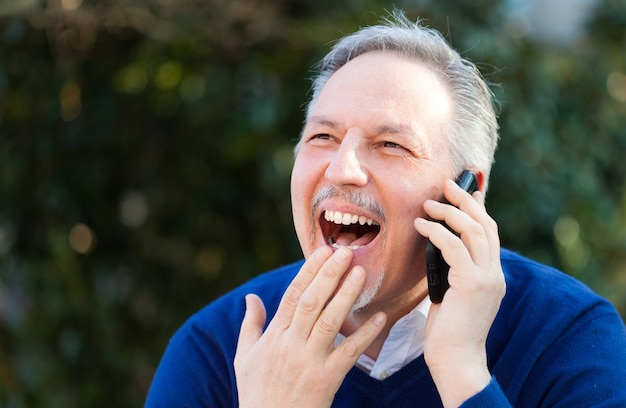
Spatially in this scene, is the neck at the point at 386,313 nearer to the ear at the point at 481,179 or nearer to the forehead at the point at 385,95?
the ear at the point at 481,179

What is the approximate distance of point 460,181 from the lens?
6.77 feet

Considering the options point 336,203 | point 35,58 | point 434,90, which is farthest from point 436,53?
point 35,58

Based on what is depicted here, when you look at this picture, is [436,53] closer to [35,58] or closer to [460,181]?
[460,181]

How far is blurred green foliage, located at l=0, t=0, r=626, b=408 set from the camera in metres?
3.60

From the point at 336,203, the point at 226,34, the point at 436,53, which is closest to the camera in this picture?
the point at 336,203

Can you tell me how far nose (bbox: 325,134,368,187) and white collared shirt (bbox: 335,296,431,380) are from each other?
411 mm

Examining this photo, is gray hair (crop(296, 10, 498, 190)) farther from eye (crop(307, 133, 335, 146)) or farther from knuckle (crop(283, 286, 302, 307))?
knuckle (crop(283, 286, 302, 307))

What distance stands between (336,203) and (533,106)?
6.69 feet

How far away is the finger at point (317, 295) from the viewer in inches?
73.6

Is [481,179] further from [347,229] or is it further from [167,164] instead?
[167,164]

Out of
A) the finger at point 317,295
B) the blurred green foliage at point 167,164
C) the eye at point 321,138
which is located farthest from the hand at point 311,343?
the blurred green foliage at point 167,164

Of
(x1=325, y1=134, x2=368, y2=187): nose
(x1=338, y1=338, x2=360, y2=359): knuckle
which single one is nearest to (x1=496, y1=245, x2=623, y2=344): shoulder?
(x1=338, y1=338, x2=360, y2=359): knuckle

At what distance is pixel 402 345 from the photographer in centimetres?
210

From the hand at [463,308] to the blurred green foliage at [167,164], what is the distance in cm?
169
